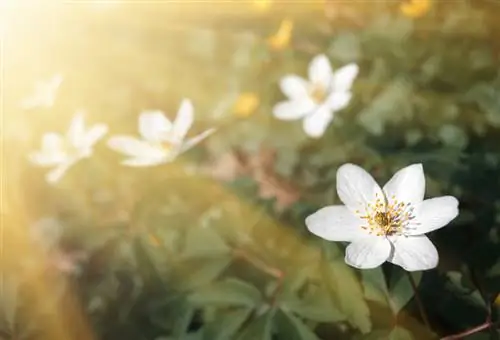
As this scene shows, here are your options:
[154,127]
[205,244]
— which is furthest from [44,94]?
[205,244]

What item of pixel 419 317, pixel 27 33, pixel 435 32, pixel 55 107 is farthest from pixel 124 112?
pixel 419 317

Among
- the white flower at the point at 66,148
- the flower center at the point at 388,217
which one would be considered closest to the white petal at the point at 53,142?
the white flower at the point at 66,148

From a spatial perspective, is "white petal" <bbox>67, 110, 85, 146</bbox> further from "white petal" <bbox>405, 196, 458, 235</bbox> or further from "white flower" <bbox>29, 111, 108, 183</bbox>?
"white petal" <bbox>405, 196, 458, 235</bbox>

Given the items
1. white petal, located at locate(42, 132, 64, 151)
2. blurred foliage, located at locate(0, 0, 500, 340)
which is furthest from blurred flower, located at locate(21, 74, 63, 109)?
white petal, located at locate(42, 132, 64, 151)

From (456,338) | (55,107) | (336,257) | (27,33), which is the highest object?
(27,33)

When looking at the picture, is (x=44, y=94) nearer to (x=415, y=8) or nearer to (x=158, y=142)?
(x=158, y=142)

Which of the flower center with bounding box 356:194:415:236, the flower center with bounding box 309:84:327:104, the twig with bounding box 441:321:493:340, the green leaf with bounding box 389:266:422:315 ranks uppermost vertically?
the flower center with bounding box 309:84:327:104

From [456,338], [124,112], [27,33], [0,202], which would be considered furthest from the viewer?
[27,33]

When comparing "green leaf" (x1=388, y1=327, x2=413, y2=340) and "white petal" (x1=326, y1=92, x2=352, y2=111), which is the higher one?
"white petal" (x1=326, y1=92, x2=352, y2=111)

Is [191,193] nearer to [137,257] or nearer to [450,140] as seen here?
[137,257]
